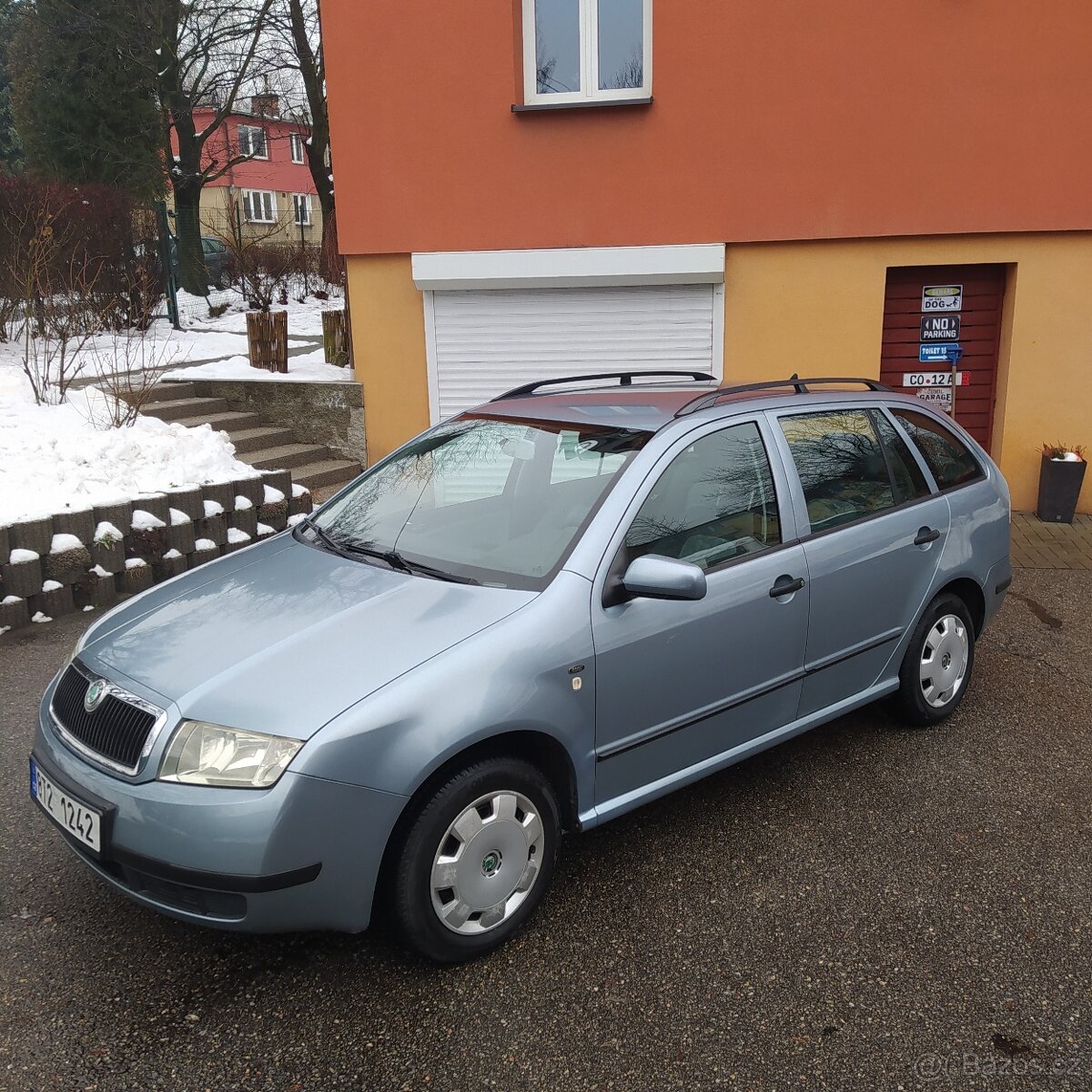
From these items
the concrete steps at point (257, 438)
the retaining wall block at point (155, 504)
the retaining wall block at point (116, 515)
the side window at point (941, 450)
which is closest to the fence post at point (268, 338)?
the concrete steps at point (257, 438)

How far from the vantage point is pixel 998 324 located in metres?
9.23

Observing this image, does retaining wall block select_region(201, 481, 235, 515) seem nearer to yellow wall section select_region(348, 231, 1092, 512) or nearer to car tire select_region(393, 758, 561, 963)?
yellow wall section select_region(348, 231, 1092, 512)

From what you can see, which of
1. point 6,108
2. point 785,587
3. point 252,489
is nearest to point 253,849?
point 785,587

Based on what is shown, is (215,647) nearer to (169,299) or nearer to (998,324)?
(998,324)

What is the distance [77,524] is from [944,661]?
5.21 metres

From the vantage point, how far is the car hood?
9.07 ft

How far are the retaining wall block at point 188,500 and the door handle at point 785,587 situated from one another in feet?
15.7

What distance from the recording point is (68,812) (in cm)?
292

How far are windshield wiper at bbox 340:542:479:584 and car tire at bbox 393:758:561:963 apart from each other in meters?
0.65

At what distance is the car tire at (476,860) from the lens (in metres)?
2.81

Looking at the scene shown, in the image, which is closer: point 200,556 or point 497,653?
point 497,653

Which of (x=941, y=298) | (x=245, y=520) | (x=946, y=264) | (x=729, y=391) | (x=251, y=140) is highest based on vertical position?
(x=251, y=140)

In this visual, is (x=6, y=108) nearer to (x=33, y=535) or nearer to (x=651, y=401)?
(x=33, y=535)

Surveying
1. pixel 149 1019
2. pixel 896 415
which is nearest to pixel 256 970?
pixel 149 1019
